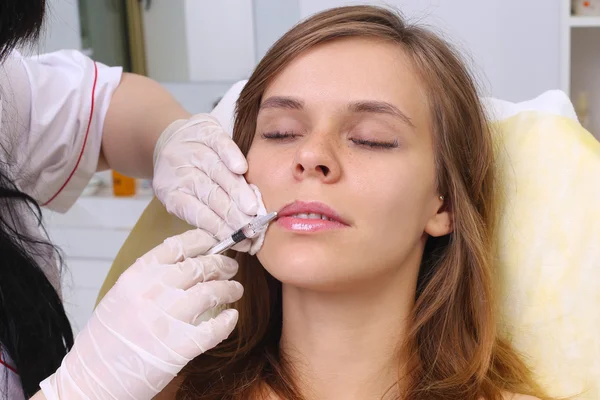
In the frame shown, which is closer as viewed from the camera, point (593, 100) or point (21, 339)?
point (21, 339)

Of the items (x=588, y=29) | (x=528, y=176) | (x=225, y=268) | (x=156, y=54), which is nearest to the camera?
(x=225, y=268)

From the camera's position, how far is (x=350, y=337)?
4.20 feet

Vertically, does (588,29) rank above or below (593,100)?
above

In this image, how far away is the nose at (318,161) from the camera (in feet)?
3.75

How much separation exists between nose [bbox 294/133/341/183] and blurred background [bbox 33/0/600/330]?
1.22m

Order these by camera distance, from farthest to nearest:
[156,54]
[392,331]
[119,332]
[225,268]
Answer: [156,54], [392,331], [225,268], [119,332]

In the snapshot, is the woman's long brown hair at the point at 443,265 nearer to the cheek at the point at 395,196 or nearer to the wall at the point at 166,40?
the cheek at the point at 395,196

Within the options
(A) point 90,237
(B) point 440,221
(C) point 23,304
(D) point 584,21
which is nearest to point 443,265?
(B) point 440,221

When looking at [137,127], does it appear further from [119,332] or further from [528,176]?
[528,176]

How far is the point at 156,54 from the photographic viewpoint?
3094 millimetres

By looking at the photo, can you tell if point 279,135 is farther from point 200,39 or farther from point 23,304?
point 200,39

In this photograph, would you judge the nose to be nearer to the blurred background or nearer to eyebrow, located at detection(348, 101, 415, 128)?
eyebrow, located at detection(348, 101, 415, 128)

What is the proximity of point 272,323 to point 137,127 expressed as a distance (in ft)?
1.72

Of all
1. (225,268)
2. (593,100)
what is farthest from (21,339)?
(593,100)
